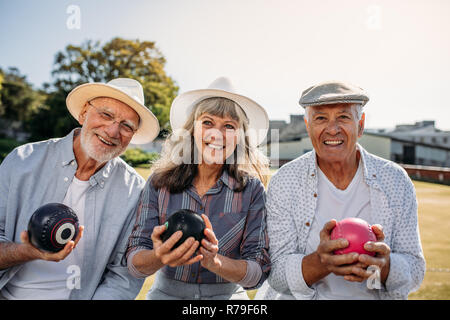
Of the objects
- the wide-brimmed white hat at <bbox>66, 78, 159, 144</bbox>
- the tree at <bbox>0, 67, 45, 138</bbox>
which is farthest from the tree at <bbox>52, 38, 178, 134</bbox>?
the wide-brimmed white hat at <bbox>66, 78, 159, 144</bbox>

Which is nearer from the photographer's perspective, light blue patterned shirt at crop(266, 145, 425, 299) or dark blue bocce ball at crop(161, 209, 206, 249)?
dark blue bocce ball at crop(161, 209, 206, 249)

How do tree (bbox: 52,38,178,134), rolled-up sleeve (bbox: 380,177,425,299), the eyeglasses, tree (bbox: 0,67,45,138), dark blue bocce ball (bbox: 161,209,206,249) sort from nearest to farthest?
dark blue bocce ball (bbox: 161,209,206,249) → rolled-up sleeve (bbox: 380,177,425,299) → the eyeglasses → tree (bbox: 52,38,178,134) → tree (bbox: 0,67,45,138)

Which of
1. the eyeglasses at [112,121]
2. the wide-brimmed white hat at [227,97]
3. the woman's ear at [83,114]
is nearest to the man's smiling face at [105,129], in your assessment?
the eyeglasses at [112,121]

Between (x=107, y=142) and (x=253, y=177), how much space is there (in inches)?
55.0

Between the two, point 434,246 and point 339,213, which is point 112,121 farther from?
point 434,246

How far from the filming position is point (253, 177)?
3.14 meters

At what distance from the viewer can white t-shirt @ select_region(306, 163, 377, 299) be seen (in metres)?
2.76

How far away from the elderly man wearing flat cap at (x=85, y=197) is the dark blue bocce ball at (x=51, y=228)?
0.38m

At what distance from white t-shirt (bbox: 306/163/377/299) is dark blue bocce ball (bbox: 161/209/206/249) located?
1.13m

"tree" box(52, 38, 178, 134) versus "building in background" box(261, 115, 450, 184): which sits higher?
"tree" box(52, 38, 178, 134)

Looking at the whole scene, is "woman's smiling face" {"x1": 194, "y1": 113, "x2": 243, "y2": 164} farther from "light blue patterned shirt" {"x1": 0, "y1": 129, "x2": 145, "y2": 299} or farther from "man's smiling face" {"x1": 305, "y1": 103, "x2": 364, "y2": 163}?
"light blue patterned shirt" {"x1": 0, "y1": 129, "x2": 145, "y2": 299}
